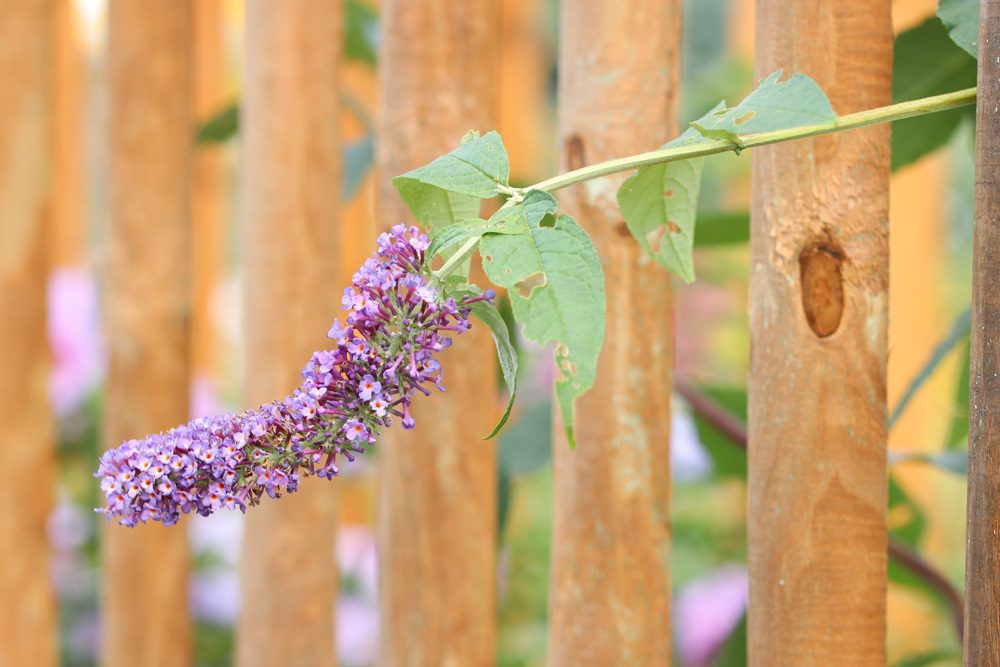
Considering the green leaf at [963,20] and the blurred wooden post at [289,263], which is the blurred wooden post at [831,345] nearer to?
the green leaf at [963,20]

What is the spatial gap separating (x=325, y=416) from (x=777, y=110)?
0.22 metres

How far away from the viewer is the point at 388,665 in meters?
0.82

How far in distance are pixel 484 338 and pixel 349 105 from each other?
0.51 meters

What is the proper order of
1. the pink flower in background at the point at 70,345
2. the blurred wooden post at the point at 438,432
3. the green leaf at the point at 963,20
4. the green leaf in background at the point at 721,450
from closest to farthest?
the green leaf at the point at 963,20 < the blurred wooden post at the point at 438,432 < the green leaf in background at the point at 721,450 < the pink flower in background at the point at 70,345

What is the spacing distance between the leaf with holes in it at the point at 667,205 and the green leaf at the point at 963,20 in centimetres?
14

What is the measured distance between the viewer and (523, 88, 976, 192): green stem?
0.44m

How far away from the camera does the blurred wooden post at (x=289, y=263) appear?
90cm

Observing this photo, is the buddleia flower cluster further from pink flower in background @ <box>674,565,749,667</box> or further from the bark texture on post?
pink flower in background @ <box>674,565,749,667</box>

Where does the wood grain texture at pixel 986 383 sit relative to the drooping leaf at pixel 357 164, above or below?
below

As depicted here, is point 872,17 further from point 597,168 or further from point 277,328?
point 277,328

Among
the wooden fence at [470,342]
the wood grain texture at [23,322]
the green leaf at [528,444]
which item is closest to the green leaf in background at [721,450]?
the green leaf at [528,444]

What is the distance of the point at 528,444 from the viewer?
0.98 meters

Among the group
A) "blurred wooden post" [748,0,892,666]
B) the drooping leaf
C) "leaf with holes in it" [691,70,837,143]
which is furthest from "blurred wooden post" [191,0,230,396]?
"leaf with holes in it" [691,70,837,143]

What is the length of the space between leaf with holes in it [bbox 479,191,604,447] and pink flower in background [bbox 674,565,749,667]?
94 centimetres
